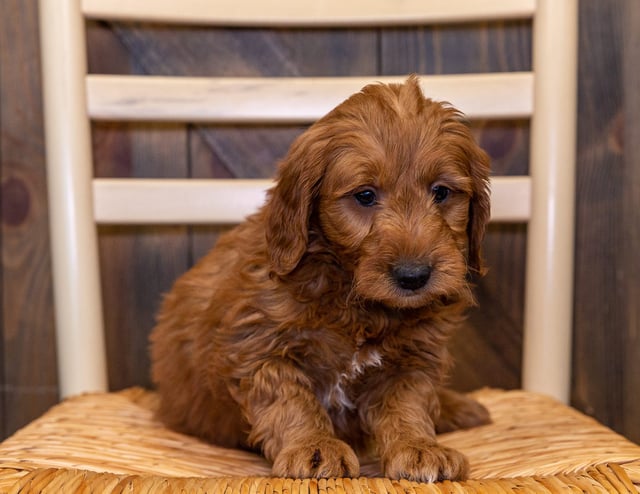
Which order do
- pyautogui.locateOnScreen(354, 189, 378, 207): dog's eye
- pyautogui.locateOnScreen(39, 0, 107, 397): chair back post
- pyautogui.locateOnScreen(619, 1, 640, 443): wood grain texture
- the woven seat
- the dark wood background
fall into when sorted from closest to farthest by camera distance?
the woven seat
pyautogui.locateOnScreen(354, 189, 378, 207): dog's eye
pyautogui.locateOnScreen(39, 0, 107, 397): chair back post
pyautogui.locateOnScreen(619, 1, 640, 443): wood grain texture
the dark wood background

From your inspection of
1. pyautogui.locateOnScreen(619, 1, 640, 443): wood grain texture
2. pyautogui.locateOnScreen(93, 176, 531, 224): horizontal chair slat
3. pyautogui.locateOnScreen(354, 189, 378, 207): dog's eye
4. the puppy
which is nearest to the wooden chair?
pyautogui.locateOnScreen(93, 176, 531, 224): horizontal chair slat

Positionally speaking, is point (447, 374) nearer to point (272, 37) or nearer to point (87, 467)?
point (87, 467)

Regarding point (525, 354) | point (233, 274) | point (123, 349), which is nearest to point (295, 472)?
point (233, 274)

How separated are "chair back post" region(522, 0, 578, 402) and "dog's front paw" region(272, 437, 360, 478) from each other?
Answer: 0.80 m

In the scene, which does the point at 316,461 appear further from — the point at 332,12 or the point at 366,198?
the point at 332,12

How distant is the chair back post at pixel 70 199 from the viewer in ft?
6.30

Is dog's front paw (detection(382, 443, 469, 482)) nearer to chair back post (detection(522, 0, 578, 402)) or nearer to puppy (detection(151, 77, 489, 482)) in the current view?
puppy (detection(151, 77, 489, 482))

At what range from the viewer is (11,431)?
7.90 feet

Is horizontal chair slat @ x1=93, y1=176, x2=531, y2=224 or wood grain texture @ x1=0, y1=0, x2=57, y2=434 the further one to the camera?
wood grain texture @ x1=0, y1=0, x2=57, y2=434

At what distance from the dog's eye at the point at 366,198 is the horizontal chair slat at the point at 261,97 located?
0.63m

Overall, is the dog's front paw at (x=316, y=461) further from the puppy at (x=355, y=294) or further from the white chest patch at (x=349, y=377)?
the white chest patch at (x=349, y=377)

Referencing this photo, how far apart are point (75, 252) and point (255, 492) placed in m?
0.99

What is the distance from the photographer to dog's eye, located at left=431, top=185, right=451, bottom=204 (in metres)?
1.41

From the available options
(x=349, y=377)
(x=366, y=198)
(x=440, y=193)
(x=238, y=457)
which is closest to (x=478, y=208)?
(x=440, y=193)
